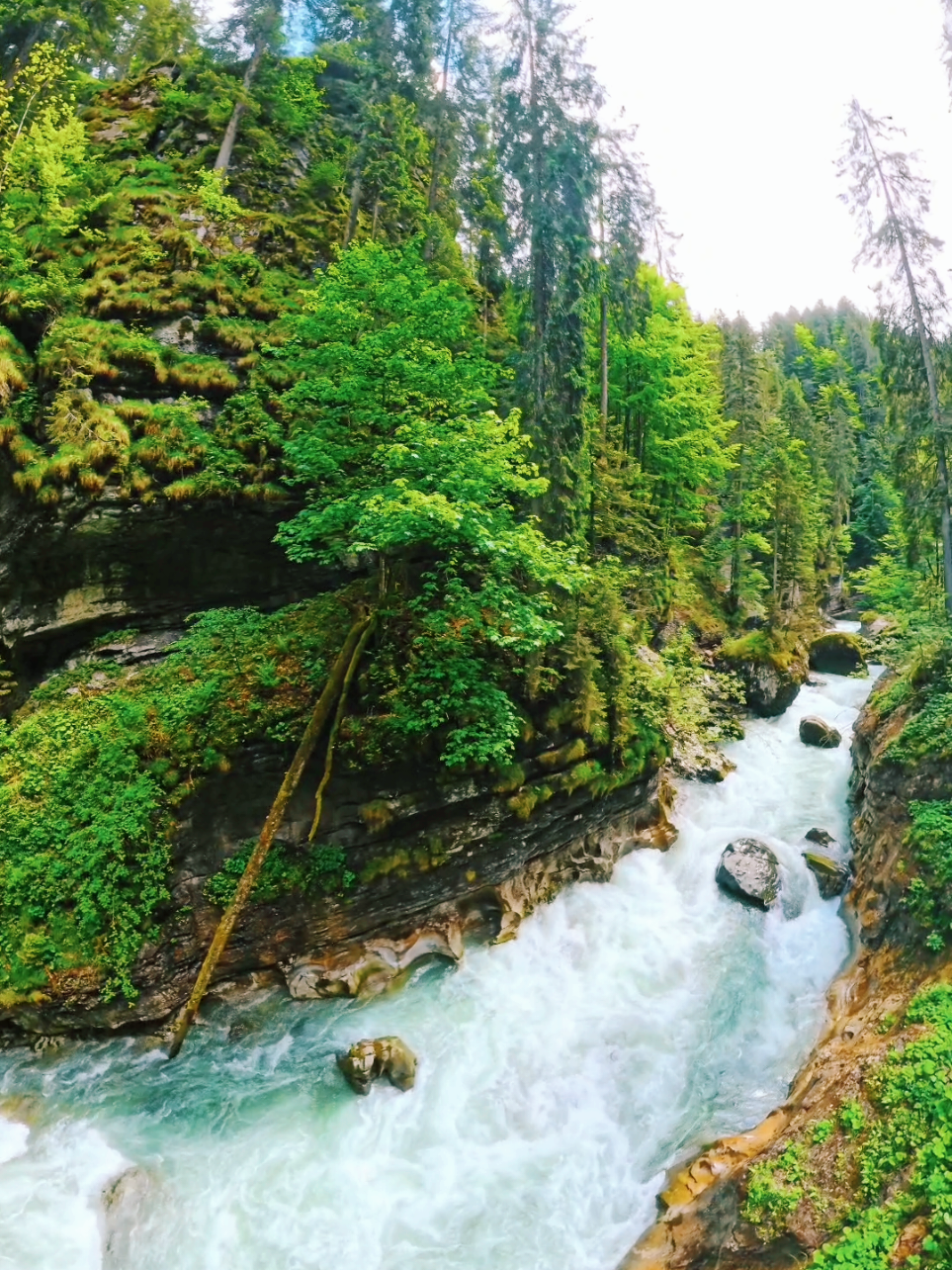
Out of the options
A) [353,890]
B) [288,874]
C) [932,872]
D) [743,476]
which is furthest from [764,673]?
[288,874]

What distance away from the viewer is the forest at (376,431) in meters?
8.76

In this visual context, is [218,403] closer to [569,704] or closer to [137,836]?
[137,836]

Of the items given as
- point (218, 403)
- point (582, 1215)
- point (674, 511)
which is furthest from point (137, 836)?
point (674, 511)

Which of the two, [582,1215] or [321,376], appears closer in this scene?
[582,1215]

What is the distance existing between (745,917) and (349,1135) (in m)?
7.68

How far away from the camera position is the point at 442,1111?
25.2ft

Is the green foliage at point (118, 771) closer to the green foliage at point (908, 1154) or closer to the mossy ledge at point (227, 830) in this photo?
the mossy ledge at point (227, 830)

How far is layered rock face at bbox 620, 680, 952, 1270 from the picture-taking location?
5500 millimetres

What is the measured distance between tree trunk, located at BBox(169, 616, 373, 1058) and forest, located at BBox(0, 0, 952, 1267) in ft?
1.07

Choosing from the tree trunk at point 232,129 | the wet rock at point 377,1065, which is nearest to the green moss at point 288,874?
the wet rock at point 377,1065

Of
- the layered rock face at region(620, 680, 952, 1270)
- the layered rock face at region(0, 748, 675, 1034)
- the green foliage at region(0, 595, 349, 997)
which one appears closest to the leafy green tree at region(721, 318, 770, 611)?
the layered rock face at region(620, 680, 952, 1270)

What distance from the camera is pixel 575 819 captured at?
11.8 metres

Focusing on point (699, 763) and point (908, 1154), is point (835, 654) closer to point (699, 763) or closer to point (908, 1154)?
point (699, 763)

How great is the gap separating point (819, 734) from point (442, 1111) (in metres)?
15.2
